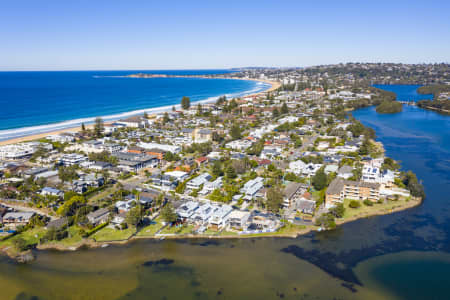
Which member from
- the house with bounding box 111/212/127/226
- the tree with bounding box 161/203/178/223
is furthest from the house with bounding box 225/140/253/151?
the house with bounding box 111/212/127/226

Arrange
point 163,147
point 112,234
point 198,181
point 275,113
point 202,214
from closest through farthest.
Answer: point 112,234 → point 202,214 → point 198,181 → point 163,147 → point 275,113

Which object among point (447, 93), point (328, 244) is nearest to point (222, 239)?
point (328, 244)

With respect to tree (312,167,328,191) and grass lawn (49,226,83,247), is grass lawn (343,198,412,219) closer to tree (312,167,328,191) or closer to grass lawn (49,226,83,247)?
tree (312,167,328,191)

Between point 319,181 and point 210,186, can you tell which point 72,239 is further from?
point 319,181

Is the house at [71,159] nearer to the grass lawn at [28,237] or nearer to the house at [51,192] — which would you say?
the house at [51,192]

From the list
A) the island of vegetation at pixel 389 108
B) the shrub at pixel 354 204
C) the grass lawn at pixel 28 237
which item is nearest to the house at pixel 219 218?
the shrub at pixel 354 204

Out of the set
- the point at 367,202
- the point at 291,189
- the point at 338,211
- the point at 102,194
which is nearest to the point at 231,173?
the point at 291,189
